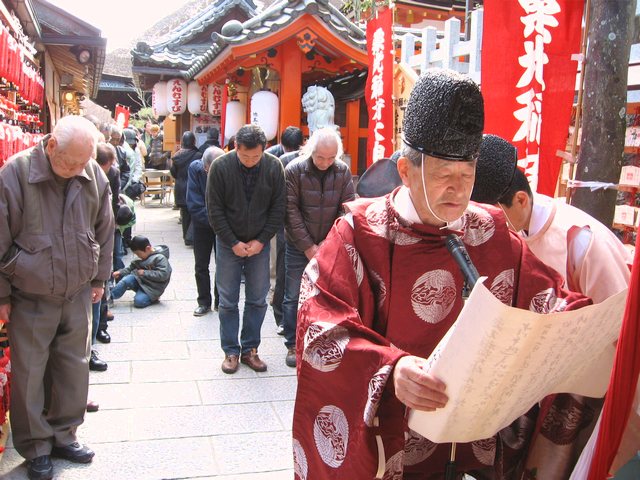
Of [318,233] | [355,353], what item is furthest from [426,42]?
[355,353]

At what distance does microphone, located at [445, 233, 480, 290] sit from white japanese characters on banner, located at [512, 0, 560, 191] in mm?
2946

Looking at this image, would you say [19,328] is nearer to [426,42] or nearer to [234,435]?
[234,435]

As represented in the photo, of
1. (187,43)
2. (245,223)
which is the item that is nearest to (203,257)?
(245,223)

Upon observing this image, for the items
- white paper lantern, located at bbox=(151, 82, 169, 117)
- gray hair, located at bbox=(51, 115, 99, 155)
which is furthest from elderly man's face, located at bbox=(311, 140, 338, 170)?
white paper lantern, located at bbox=(151, 82, 169, 117)

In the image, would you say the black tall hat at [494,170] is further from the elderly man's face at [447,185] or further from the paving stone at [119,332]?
the paving stone at [119,332]

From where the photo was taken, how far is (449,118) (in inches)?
75.2

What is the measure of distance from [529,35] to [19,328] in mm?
4080

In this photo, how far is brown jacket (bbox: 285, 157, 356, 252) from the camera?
5922mm

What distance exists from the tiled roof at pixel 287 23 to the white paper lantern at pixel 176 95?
7.47 meters

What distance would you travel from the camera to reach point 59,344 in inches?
159

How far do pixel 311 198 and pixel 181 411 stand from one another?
7.45 ft

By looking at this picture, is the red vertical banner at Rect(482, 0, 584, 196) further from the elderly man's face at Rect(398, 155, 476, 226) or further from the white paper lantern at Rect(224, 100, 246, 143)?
the white paper lantern at Rect(224, 100, 246, 143)

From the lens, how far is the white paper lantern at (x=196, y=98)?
17089mm

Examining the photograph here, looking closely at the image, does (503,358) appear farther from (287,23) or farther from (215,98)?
(215,98)
